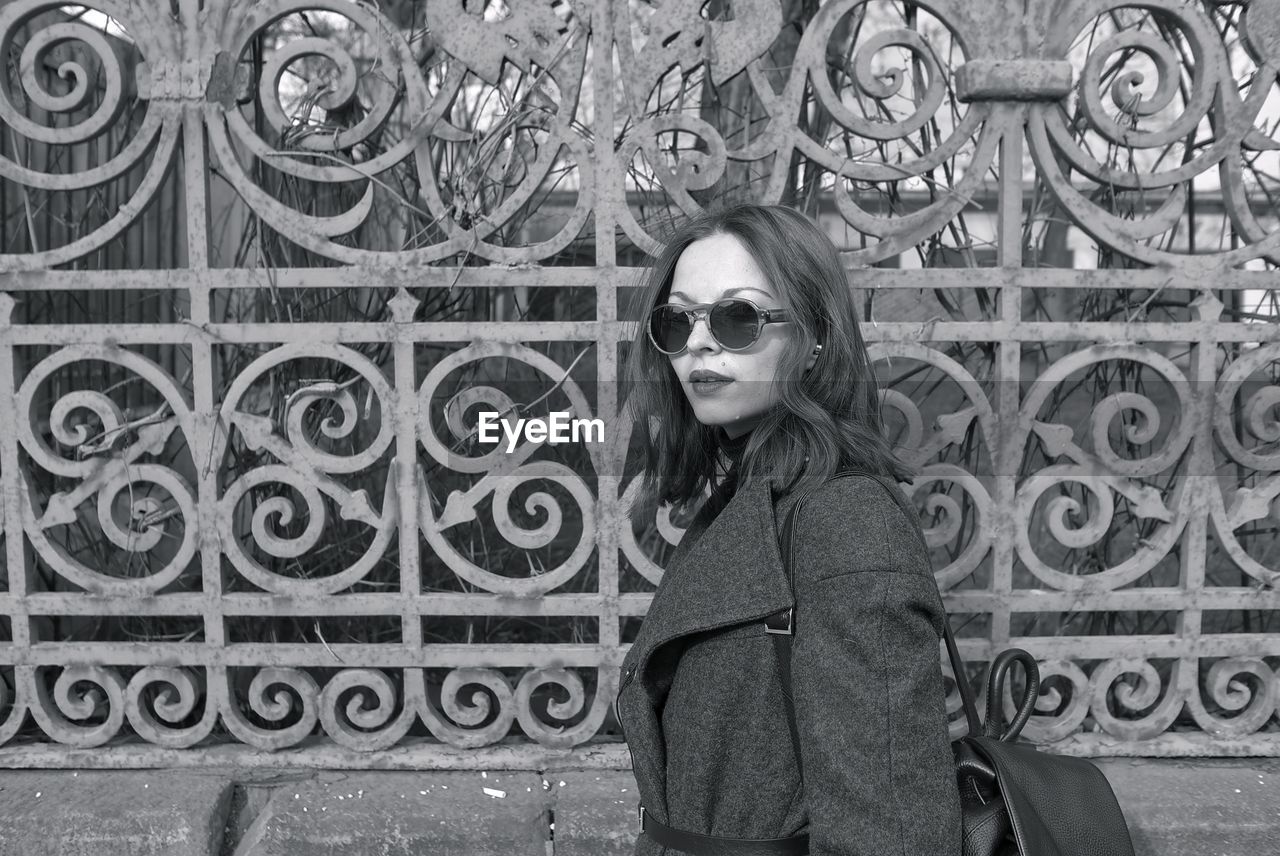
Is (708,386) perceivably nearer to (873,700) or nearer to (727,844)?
(873,700)

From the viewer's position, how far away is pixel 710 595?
1.37 m

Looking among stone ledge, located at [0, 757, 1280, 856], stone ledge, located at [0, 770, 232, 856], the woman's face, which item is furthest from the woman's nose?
stone ledge, located at [0, 770, 232, 856]

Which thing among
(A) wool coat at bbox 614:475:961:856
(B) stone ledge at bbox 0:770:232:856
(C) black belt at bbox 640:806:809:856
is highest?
(A) wool coat at bbox 614:475:961:856

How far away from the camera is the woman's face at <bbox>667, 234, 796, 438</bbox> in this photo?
1450 mm

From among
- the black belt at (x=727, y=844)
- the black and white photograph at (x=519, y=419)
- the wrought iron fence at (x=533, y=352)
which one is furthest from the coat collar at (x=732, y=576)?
the wrought iron fence at (x=533, y=352)

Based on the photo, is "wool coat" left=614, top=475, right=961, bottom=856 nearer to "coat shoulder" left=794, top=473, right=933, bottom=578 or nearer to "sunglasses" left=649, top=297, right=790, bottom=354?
"coat shoulder" left=794, top=473, right=933, bottom=578

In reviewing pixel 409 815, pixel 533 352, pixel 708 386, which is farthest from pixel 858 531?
pixel 409 815

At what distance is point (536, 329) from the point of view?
7.96 feet

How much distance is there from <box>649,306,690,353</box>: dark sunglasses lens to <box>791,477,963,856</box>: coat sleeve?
0.44 metres

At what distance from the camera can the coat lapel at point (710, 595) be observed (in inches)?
51.9

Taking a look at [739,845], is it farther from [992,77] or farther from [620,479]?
[992,77]

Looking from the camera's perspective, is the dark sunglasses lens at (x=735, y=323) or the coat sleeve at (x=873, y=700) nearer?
the coat sleeve at (x=873, y=700)

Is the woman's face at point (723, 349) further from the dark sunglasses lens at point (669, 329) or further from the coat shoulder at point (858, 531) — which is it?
the coat shoulder at point (858, 531)

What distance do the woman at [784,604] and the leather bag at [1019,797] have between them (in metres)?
0.02
